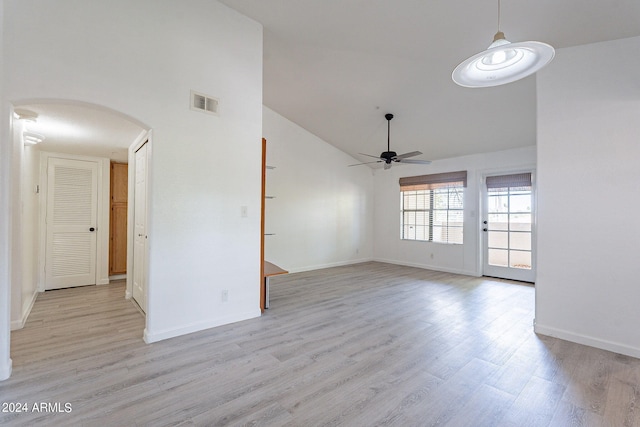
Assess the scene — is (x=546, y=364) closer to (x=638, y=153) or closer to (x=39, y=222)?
(x=638, y=153)

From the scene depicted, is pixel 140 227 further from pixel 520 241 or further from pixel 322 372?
pixel 520 241

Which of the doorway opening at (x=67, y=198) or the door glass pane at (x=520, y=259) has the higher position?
the doorway opening at (x=67, y=198)

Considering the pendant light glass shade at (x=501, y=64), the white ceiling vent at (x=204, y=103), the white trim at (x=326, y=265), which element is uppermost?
the white ceiling vent at (x=204, y=103)

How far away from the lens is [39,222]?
14.3 ft

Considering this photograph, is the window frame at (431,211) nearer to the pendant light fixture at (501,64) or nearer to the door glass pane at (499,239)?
the door glass pane at (499,239)

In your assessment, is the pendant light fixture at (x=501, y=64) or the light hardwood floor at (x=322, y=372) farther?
the light hardwood floor at (x=322, y=372)

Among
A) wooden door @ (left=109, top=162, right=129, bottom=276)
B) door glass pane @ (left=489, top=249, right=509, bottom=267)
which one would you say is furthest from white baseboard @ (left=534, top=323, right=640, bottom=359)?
wooden door @ (left=109, top=162, right=129, bottom=276)

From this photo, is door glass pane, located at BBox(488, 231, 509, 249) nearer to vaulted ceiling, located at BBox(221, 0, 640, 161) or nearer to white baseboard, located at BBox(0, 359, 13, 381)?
vaulted ceiling, located at BBox(221, 0, 640, 161)

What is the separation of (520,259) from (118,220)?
7.67 metres

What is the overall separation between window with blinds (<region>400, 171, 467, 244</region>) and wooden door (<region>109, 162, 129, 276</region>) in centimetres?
609

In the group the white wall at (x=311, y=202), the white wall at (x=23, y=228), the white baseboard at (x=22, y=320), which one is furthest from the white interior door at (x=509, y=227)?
the white baseboard at (x=22, y=320)

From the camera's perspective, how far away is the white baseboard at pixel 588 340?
99.3 inches

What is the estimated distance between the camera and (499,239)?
18.7 ft

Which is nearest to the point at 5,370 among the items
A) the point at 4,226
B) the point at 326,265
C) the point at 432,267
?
the point at 4,226
